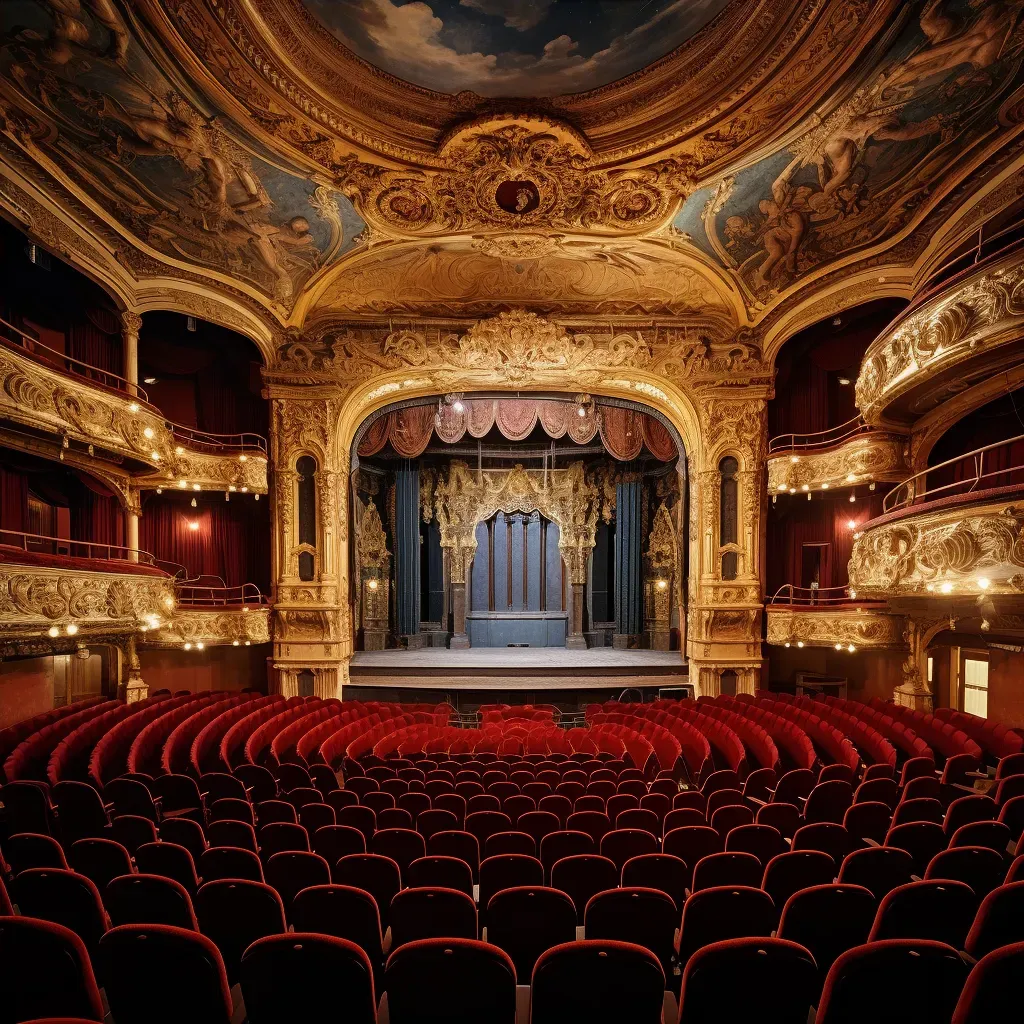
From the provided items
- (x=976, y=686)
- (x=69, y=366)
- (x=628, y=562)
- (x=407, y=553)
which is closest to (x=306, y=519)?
(x=69, y=366)

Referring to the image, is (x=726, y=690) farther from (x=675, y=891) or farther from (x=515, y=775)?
(x=675, y=891)

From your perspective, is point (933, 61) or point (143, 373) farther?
point (143, 373)

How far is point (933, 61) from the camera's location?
7.02 m

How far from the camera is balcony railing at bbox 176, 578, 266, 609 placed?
38.7 feet

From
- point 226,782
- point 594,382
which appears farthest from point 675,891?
point 594,382

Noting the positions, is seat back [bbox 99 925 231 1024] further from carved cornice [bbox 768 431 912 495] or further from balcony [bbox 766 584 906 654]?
carved cornice [bbox 768 431 912 495]

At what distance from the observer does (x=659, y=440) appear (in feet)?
49.0

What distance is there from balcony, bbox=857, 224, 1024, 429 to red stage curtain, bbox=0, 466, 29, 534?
1237 centimetres

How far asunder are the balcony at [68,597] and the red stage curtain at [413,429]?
6553 mm

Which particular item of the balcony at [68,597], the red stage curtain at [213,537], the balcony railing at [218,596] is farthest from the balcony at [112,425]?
the balcony railing at [218,596]

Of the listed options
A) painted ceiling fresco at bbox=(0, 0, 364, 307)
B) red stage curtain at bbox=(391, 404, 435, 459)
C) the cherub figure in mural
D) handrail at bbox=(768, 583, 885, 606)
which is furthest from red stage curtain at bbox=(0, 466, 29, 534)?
handrail at bbox=(768, 583, 885, 606)

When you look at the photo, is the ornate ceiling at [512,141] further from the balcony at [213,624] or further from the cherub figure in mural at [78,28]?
the balcony at [213,624]

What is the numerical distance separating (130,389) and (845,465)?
11979mm

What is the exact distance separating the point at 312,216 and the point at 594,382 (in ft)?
20.2
